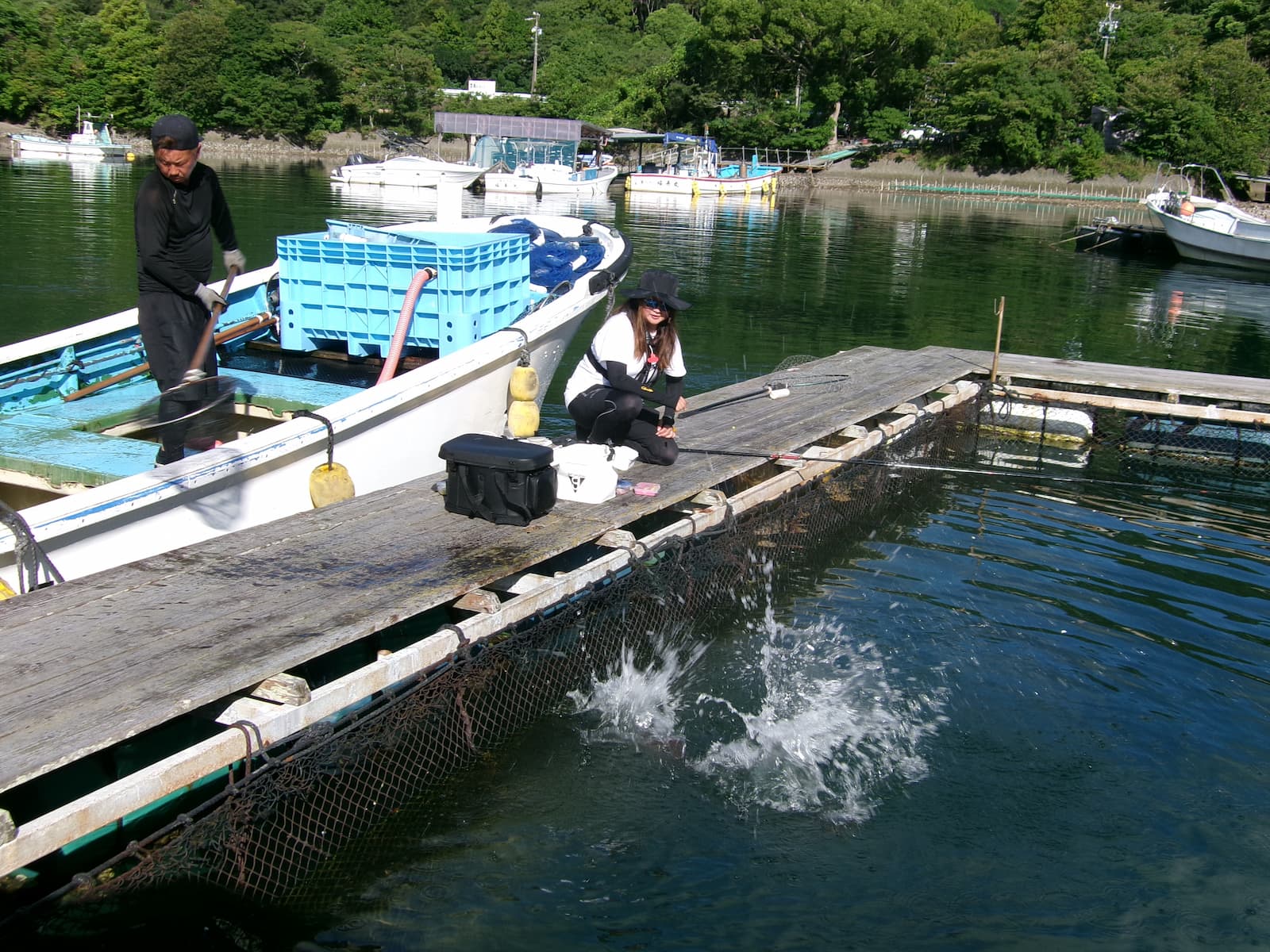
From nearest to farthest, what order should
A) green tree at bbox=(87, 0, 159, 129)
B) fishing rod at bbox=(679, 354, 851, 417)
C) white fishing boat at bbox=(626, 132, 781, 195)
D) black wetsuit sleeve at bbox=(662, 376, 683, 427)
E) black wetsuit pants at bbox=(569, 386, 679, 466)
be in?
black wetsuit pants at bbox=(569, 386, 679, 466) → black wetsuit sleeve at bbox=(662, 376, 683, 427) → fishing rod at bbox=(679, 354, 851, 417) → white fishing boat at bbox=(626, 132, 781, 195) → green tree at bbox=(87, 0, 159, 129)

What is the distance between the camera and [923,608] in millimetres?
7629

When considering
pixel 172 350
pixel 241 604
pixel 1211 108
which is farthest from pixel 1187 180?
pixel 241 604

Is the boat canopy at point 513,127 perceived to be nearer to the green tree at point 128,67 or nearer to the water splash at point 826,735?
the green tree at point 128,67

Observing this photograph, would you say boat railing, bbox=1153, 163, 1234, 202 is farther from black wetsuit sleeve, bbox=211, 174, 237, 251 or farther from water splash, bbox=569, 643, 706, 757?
Answer: black wetsuit sleeve, bbox=211, 174, 237, 251

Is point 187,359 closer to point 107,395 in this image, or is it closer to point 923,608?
point 107,395

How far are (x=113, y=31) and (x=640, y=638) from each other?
81.5m

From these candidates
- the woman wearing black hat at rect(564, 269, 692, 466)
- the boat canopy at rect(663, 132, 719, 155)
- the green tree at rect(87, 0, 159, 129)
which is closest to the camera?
the woman wearing black hat at rect(564, 269, 692, 466)

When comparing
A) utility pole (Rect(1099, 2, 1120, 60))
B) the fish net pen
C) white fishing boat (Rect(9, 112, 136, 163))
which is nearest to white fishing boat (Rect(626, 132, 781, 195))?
utility pole (Rect(1099, 2, 1120, 60))

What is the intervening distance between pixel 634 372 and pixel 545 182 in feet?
143

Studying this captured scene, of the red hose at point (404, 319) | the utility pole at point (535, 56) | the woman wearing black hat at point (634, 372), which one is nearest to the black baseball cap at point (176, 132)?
the red hose at point (404, 319)

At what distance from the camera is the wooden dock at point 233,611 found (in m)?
3.93

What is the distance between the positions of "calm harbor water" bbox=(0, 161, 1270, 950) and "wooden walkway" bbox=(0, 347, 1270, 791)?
0.95 metres

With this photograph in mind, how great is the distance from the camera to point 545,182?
49.0 meters

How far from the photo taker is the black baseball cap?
5910mm
